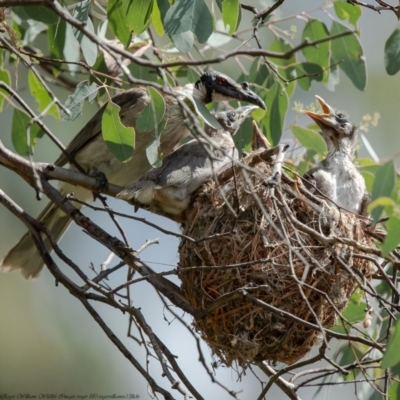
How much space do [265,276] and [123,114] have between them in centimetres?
197

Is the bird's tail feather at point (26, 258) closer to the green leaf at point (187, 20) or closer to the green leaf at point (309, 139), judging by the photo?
the green leaf at point (309, 139)

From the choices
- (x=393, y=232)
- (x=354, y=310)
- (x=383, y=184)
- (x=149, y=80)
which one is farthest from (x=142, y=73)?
(x=393, y=232)

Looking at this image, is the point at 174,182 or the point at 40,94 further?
the point at 40,94

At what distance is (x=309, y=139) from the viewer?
4.74 m

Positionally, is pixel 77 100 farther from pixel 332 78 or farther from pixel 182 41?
pixel 332 78

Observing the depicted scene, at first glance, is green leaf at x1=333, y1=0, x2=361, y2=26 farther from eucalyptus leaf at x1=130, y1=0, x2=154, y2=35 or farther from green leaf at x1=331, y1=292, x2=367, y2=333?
green leaf at x1=331, y1=292, x2=367, y2=333

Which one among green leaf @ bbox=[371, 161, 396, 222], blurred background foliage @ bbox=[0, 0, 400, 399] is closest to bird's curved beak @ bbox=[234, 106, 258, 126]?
blurred background foliage @ bbox=[0, 0, 400, 399]

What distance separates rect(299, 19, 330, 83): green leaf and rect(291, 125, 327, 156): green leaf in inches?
16.2

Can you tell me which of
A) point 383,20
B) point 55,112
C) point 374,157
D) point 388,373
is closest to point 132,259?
point 55,112

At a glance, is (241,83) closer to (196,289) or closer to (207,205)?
(207,205)

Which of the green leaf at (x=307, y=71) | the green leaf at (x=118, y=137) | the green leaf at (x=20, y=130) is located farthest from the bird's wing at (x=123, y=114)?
the green leaf at (x=118, y=137)

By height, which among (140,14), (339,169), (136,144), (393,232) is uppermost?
(140,14)

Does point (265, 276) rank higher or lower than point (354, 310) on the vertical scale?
higher

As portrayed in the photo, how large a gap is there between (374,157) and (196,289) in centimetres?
162
